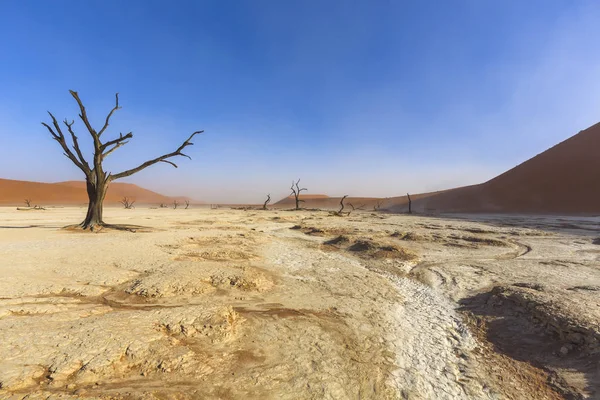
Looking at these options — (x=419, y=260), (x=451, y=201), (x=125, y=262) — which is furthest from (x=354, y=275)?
(x=451, y=201)

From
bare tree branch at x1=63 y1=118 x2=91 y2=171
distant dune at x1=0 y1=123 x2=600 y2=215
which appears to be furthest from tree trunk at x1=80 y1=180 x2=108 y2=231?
distant dune at x1=0 y1=123 x2=600 y2=215

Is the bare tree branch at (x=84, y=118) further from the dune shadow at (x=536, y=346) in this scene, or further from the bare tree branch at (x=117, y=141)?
the dune shadow at (x=536, y=346)

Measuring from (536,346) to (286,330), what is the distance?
10.0 ft

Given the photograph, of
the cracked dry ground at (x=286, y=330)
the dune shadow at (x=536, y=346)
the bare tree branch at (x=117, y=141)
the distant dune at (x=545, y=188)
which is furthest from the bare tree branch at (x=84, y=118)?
the distant dune at (x=545, y=188)

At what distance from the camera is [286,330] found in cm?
361

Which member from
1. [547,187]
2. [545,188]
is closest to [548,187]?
[547,187]

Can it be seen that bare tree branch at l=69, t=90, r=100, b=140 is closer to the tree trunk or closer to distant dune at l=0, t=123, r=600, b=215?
the tree trunk

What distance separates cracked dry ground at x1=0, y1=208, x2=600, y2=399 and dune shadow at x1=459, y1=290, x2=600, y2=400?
0.02 metres

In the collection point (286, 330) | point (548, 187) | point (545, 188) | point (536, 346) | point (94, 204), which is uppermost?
point (548, 187)

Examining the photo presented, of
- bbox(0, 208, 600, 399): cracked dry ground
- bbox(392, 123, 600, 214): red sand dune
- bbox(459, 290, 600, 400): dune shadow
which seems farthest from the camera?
bbox(392, 123, 600, 214): red sand dune

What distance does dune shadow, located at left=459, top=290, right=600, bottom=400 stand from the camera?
9.10 ft

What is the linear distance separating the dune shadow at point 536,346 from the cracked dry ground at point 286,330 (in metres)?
0.02

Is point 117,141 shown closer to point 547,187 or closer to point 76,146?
point 76,146

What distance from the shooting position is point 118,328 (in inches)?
124
